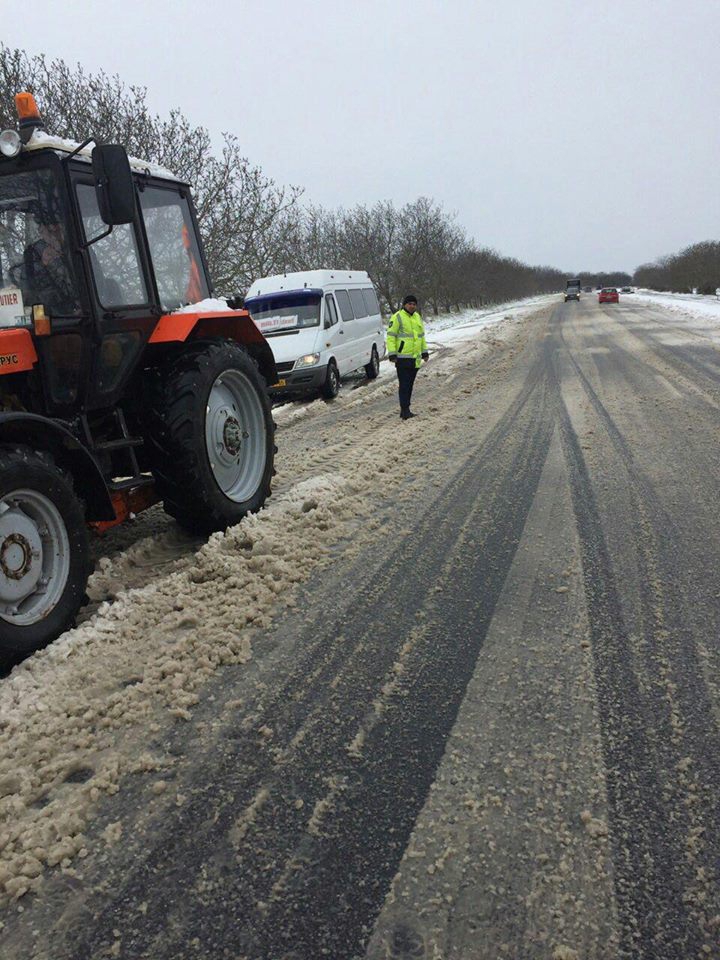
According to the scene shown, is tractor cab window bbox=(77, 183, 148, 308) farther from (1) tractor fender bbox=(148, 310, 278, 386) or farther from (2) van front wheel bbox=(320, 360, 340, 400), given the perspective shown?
(2) van front wheel bbox=(320, 360, 340, 400)

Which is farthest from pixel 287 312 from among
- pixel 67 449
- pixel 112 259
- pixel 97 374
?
pixel 67 449

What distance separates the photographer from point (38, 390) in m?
3.75

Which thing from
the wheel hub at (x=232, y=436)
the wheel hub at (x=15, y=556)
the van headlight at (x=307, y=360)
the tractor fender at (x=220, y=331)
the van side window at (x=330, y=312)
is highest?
the van side window at (x=330, y=312)

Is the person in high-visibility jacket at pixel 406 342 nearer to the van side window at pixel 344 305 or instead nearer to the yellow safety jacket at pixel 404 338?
the yellow safety jacket at pixel 404 338

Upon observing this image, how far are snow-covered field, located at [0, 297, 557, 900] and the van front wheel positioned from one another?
686cm

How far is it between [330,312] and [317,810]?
12058 millimetres

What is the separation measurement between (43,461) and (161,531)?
1.88 metres

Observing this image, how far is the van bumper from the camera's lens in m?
12.1

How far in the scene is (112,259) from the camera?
409 centimetres

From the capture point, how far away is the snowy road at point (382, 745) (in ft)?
5.75

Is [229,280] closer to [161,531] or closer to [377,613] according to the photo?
[161,531]

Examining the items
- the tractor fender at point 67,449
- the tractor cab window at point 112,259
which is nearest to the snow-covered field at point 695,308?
the tractor cab window at point 112,259

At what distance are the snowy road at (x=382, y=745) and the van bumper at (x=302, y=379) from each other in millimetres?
7464

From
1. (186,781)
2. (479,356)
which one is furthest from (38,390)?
(479,356)
